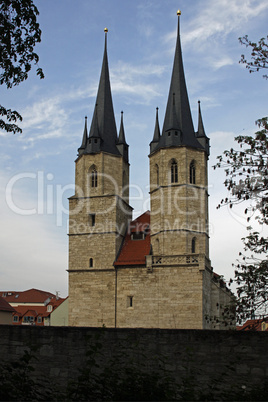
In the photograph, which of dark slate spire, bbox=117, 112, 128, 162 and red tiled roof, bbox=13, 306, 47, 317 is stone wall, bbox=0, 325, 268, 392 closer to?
dark slate spire, bbox=117, 112, 128, 162

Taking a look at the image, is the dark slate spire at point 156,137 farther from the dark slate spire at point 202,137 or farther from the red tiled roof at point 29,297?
the red tiled roof at point 29,297

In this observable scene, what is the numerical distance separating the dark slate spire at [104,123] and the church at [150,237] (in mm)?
99

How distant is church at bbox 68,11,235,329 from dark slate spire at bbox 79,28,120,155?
10 centimetres

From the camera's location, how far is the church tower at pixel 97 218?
104 ft

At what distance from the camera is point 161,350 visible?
12898mm

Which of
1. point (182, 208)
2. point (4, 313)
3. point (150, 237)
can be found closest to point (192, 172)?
point (182, 208)

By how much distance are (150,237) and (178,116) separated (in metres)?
8.59

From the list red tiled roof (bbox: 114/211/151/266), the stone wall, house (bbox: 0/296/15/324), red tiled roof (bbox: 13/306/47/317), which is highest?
red tiled roof (bbox: 114/211/151/266)

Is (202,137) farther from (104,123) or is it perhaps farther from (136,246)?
(136,246)

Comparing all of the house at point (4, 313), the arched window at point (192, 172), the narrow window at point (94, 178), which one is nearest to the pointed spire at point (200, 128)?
the arched window at point (192, 172)

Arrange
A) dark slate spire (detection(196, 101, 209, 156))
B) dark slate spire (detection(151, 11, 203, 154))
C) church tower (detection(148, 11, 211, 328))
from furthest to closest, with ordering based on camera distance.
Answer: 1. dark slate spire (detection(196, 101, 209, 156))
2. dark slate spire (detection(151, 11, 203, 154))
3. church tower (detection(148, 11, 211, 328))

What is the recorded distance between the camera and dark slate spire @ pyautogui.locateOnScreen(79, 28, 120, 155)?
116 feet

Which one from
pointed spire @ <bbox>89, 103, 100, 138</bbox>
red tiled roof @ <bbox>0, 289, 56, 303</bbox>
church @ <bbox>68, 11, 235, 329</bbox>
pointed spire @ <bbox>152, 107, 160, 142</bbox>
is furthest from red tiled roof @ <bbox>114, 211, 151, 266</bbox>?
→ red tiled roof @ <bbox>0, 289, 56, 303</bbox>

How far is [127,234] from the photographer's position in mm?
35000
